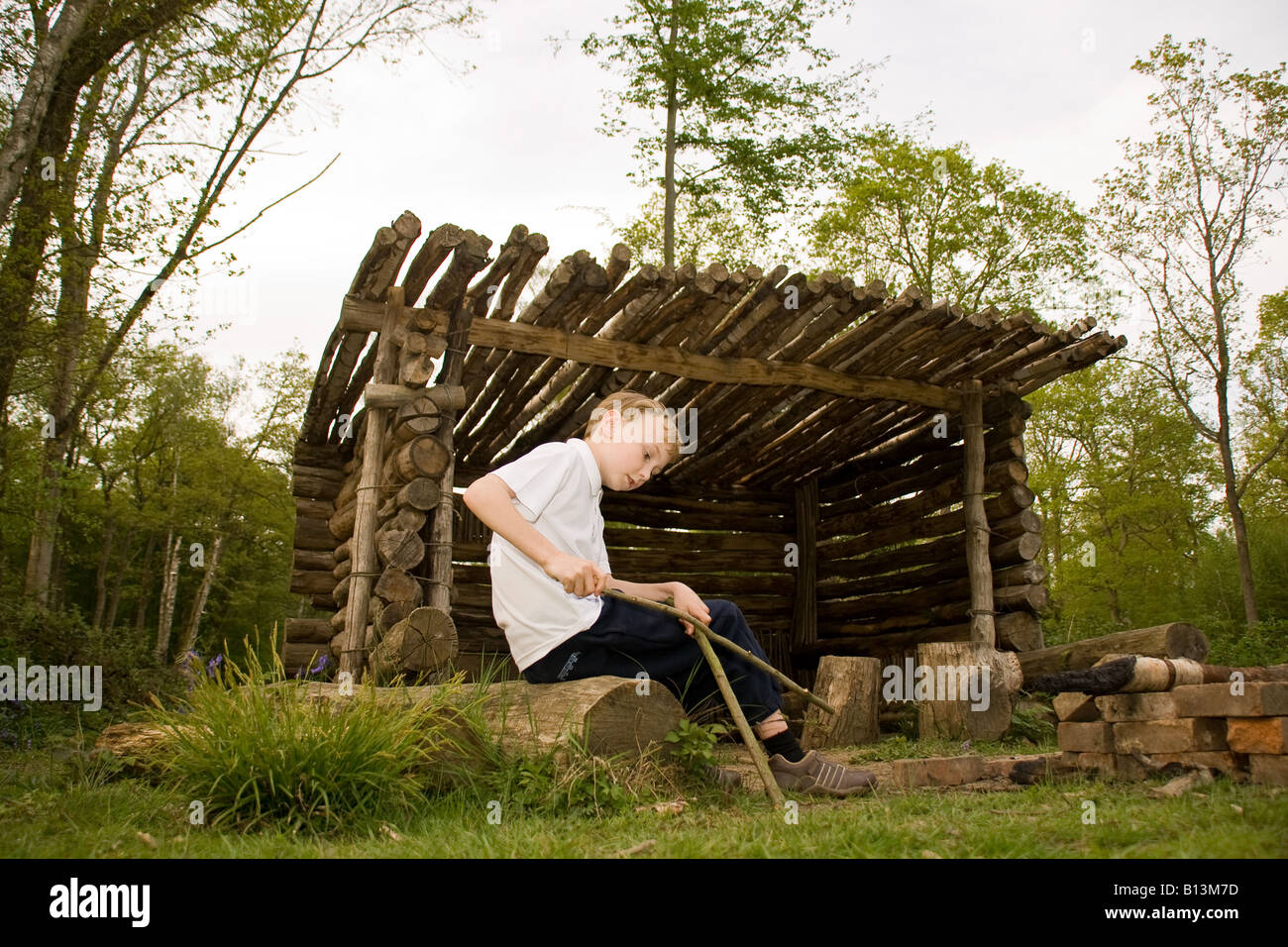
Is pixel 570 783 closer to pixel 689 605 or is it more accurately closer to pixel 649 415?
pixel 689 605

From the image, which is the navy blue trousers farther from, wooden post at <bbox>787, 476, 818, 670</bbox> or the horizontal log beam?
wooden post at <bbox>787, 476, 818, 670</bbox>

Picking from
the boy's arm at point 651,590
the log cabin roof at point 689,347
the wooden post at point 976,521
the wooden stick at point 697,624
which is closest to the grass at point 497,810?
the wooden stick at point 697,624

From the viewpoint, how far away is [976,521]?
30.2ft

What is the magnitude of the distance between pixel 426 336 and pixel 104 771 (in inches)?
142

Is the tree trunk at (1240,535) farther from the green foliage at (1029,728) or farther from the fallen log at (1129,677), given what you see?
the fallen log at (1129,677)

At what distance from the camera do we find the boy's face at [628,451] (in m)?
4.30

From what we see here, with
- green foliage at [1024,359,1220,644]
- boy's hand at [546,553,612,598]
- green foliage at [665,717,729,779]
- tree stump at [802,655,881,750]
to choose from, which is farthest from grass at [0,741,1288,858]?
green foliage at [1024,359,1220,644]

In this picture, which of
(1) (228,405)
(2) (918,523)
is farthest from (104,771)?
(1) (228,405)

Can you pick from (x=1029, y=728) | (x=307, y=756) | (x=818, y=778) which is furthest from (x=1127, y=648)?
(x=307, y=756)

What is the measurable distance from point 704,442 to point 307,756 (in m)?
7.03

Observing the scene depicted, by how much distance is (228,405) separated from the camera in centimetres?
2791

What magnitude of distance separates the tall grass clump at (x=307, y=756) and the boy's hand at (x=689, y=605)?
1031 millimetres

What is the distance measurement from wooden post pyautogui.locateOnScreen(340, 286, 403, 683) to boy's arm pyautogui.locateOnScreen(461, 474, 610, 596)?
2988 mm

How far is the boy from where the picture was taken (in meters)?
4.25
